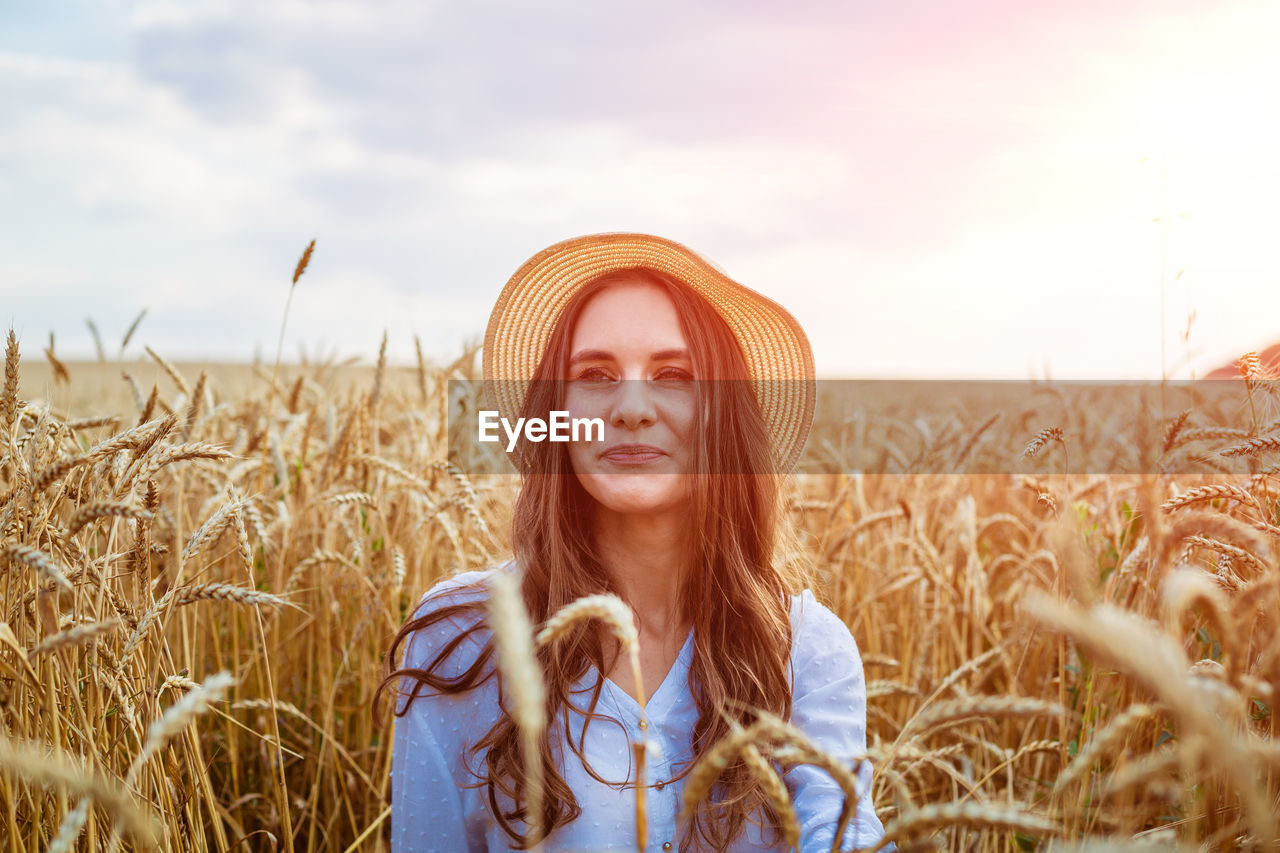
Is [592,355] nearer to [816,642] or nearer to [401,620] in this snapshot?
[816,642]

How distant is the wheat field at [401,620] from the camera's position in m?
0.74

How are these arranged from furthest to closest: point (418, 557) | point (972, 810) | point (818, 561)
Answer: point (818, 561), point (418, 557), point (972, 810)

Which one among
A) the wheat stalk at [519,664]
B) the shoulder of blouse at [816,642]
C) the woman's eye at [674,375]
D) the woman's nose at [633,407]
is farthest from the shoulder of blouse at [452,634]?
the wheat stalk at [519,664]

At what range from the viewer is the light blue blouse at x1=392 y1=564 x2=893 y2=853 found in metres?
1.61

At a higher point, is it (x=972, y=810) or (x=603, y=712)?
(x=972, y=810)

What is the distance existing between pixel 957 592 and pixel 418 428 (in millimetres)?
2169

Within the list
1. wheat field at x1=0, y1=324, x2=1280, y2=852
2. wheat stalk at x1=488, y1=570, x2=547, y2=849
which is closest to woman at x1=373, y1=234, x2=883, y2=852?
wheat field at x1=0, y1=324, x2=1280, y2=852

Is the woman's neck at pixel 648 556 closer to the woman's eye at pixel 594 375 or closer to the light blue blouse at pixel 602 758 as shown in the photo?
the light blue blouse at pixel 602 758

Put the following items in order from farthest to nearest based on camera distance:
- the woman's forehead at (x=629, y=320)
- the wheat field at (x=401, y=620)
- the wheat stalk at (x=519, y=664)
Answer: the woman's forehead at (x=629, y=320) → the wheat field at (x=401, y=620) → the wheat stalk at (x=519, y=664)

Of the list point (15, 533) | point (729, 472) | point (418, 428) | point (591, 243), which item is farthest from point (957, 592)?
point (15, 533)

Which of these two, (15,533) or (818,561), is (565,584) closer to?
(15,533)

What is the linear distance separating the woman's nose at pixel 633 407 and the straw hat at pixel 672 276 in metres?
0.35

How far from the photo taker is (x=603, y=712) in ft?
5.63

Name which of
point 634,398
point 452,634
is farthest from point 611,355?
point 452,634
